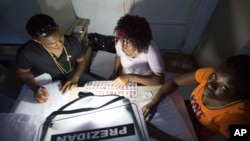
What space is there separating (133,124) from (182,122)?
30cm

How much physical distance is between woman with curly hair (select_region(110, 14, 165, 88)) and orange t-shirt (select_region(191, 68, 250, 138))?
26 cm

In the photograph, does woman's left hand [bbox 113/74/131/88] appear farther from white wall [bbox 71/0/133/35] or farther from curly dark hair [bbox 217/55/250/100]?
white wall [bbox 71/0/133/35]

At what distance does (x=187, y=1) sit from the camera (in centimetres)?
162

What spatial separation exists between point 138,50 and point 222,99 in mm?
545

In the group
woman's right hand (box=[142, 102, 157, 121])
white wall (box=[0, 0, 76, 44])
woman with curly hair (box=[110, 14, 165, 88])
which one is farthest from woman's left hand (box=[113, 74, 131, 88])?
white wall (box=[0, 0, 76, 44])

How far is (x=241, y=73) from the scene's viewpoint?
64 centimetres

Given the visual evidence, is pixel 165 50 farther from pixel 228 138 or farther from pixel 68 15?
pixel 228 138

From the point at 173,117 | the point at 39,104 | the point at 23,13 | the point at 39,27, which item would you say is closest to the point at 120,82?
the point at 173,117

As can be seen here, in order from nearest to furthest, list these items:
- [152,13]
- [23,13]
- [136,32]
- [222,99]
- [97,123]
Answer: [97,123] < [222,99] < [136,32] < [23,13] < [152,13]

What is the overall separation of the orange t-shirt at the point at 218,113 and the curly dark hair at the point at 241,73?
0.21 feet

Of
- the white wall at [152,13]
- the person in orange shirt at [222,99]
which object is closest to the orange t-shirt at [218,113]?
the person in orange shirt at [222,99]

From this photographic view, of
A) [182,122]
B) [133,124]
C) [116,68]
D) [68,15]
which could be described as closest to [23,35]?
[68,15]

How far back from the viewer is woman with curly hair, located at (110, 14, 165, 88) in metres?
1.02

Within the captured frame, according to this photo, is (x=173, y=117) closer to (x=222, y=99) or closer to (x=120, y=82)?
(x=222, y=99)
